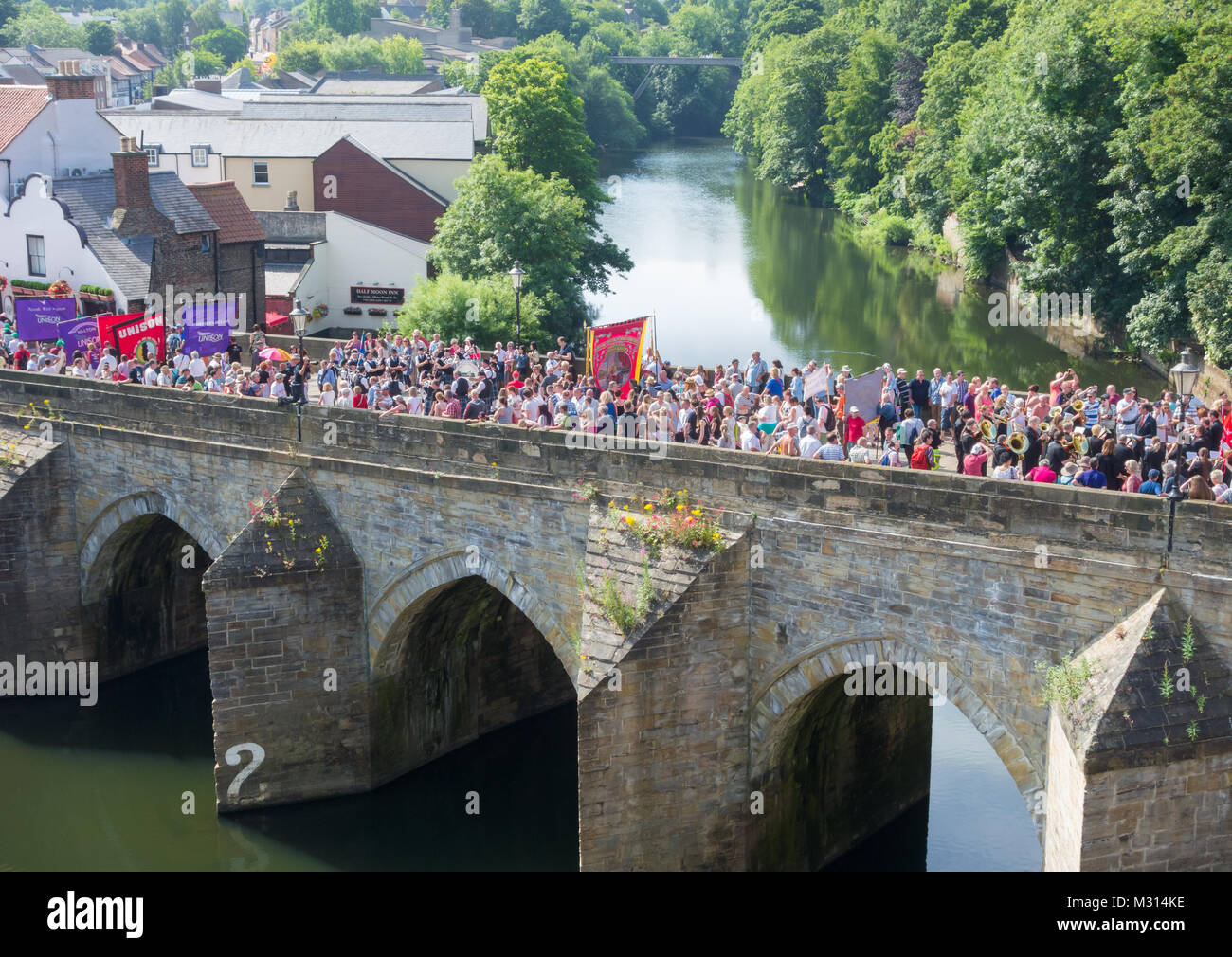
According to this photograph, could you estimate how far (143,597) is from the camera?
94.5 ft

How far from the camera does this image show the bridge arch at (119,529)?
25312 mm

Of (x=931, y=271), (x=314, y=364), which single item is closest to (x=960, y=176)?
(x=931, y=271)

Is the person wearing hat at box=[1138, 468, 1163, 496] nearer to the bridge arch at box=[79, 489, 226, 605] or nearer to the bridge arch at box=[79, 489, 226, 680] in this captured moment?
the bridge arch at box=[79, 489, 226, 605]

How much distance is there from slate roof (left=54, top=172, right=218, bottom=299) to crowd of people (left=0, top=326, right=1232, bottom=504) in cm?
710

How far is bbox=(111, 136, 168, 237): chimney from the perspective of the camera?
36.9 m

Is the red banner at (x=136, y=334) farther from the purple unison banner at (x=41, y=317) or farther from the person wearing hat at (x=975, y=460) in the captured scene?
the person wearing hat at (x=975, y=460)

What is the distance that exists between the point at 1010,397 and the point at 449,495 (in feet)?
29.0

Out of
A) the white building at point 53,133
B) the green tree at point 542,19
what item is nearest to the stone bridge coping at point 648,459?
the white building at point 53,133

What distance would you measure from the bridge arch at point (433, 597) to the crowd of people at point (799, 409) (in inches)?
85.9

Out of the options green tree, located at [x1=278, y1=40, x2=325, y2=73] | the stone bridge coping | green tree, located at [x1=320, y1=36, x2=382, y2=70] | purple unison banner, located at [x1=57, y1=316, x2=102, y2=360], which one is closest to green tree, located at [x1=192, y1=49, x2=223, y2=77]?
green tree, located at [x1=278, y1=40, x2=325, y2=73]

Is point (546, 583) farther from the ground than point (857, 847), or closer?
farther from the ground

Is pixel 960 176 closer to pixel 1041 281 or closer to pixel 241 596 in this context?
pixel 1041 281

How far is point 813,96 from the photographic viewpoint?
9381cm
